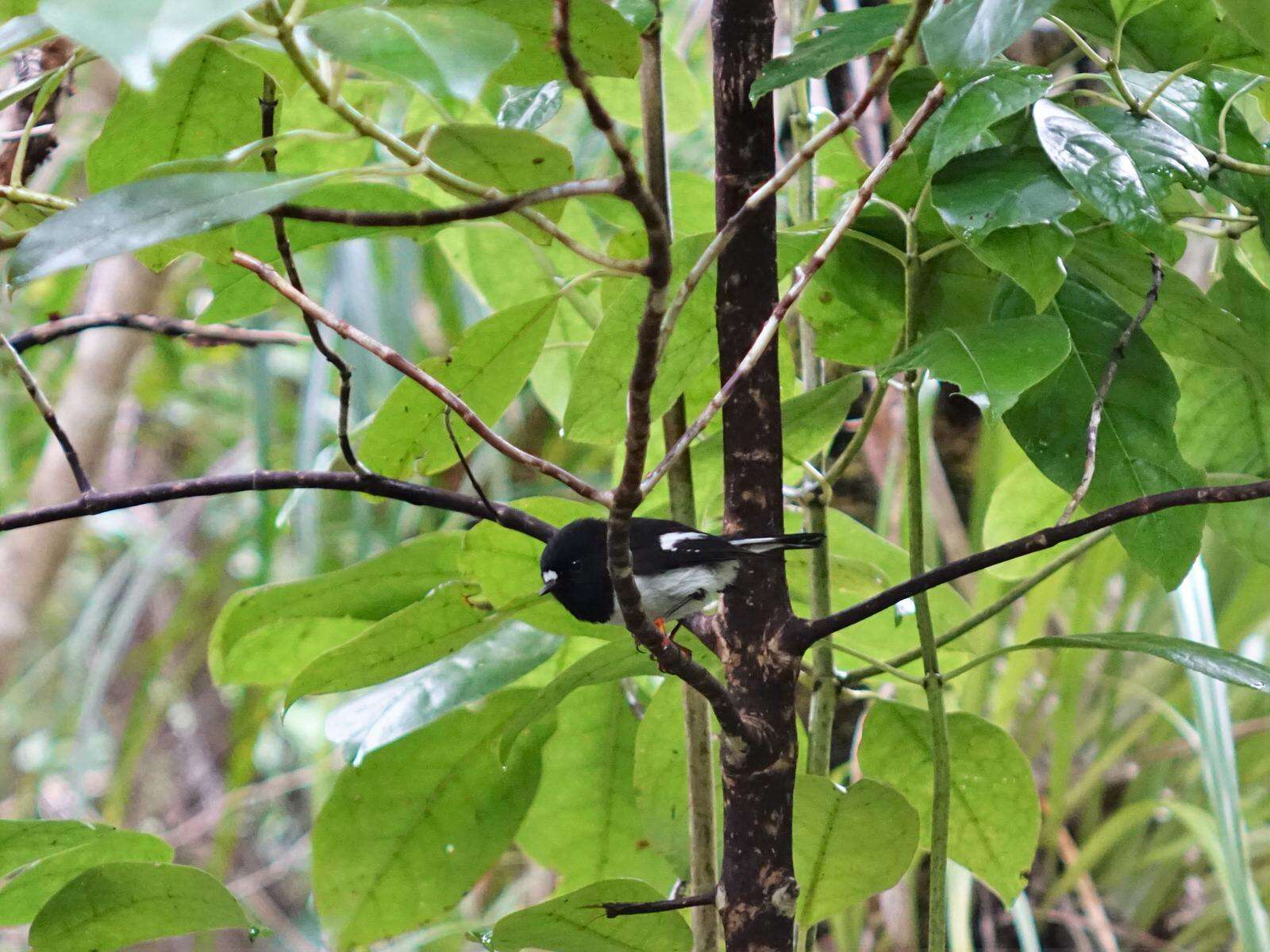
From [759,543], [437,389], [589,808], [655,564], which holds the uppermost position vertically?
[437,389]

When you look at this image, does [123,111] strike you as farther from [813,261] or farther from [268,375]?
[268,375]

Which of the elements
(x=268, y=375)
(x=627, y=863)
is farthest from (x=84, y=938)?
(x=268, y=375)

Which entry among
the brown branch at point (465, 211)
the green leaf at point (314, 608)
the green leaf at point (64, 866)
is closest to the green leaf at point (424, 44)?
the brown branch at point (465, 211)

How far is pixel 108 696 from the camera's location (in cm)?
448

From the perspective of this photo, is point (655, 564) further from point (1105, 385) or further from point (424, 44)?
point (424, 44)

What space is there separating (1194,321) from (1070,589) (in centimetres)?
155

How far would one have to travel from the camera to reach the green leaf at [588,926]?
731 millimetres

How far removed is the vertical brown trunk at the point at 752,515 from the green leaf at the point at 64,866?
0.44 metres

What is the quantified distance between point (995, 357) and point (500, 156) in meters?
0.29

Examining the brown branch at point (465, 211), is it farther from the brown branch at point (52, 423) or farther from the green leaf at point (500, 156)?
the brown branch at point (52, 423)

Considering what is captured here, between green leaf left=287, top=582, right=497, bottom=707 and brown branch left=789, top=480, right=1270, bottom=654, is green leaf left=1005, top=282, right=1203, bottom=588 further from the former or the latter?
green leaf left=287, top=582, right=497, bottom=707

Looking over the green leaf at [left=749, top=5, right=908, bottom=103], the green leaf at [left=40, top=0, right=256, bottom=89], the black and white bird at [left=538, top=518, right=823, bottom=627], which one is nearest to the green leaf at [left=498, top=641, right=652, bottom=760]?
the black and white bird at [left=538, top=518, right=823, bottom=627]

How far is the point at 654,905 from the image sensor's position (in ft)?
2.39

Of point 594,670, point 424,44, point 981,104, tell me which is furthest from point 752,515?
point 424,44
